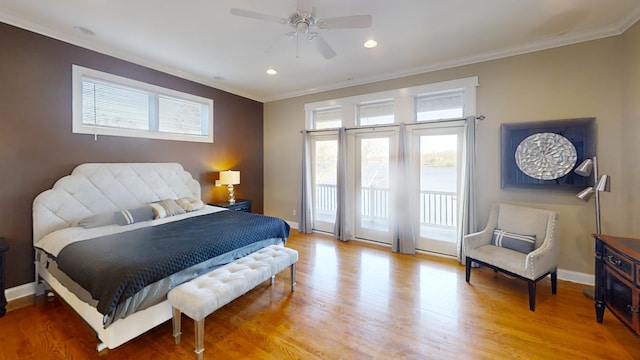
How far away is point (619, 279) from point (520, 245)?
2.94ft

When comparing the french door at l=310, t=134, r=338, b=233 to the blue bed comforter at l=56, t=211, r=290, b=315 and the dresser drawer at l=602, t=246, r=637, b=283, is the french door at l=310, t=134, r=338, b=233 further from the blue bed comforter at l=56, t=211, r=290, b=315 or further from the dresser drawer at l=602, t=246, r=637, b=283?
the dresser drawer at l=602, t=246, r=637, b=283

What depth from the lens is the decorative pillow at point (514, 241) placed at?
289cm

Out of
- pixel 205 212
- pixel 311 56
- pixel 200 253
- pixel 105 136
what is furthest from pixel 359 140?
pixel 105 136

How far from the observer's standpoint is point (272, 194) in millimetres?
5879

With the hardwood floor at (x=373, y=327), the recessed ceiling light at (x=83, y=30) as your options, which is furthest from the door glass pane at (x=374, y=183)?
the recessed ceiling light at (x=83, y=30)

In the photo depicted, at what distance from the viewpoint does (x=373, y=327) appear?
2264mm

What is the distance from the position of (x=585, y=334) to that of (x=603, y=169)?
192 centimetres

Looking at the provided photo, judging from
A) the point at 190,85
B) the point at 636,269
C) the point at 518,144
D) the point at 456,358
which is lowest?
the point at 456,358

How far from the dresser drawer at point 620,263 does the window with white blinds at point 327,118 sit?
3878mm

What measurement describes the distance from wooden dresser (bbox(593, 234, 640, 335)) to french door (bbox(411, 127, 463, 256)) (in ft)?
5.38

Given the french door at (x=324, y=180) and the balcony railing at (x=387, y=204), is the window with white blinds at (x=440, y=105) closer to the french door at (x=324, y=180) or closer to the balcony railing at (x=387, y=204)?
the balcony railing at (x=387, y=204)

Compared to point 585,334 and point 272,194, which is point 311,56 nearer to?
point 272,194

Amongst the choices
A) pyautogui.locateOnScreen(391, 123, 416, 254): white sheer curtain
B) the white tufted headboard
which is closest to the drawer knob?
pyautogui.locateOnScreen(391, 123, 416, 254): white sheer curtain

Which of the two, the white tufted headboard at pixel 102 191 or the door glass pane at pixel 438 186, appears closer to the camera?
the white tufted headboard at pixel 102 191
